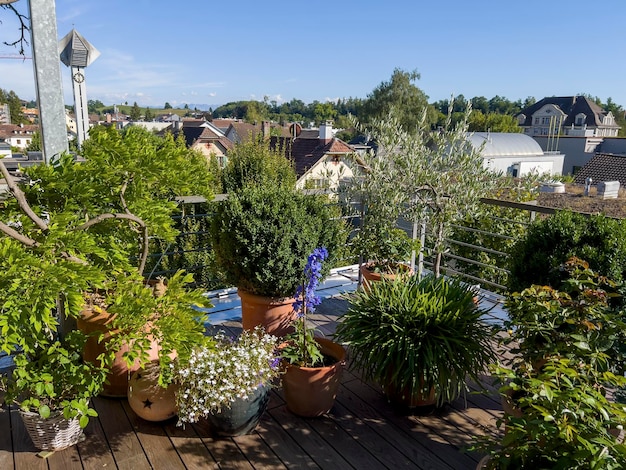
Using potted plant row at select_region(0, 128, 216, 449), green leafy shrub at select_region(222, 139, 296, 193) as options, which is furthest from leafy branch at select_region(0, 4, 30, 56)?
green leafy shrub at select_region(222, 139, 296, 193)

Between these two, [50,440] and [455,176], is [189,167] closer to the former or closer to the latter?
[50,440]

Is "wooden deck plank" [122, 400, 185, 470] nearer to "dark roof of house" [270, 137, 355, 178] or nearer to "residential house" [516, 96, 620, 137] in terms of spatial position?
"dark roof of house" [270, 137, 355, 178]

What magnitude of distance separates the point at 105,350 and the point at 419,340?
174cm

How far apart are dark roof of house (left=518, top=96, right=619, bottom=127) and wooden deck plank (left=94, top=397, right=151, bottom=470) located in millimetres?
65981

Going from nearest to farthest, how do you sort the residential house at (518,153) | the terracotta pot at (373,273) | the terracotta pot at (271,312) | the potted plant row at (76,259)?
1. the potted plant row at (76,259)
2. the terracotta pot at (271,312)
3. the terracotta pot at (373,273)
4. the residential house at (518,153)

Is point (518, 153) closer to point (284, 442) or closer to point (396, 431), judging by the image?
point (396, 431)

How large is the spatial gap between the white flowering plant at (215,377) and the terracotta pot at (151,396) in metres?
0.13

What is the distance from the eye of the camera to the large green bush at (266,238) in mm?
2934

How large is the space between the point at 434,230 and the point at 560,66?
27553mm

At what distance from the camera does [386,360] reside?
237 cm

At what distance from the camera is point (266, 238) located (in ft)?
9.66

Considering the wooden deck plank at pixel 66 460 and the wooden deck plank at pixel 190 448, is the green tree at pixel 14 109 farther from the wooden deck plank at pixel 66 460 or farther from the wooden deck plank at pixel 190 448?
the wooden deck plank at pixel 190 448

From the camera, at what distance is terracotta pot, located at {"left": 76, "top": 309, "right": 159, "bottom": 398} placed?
2443 mm

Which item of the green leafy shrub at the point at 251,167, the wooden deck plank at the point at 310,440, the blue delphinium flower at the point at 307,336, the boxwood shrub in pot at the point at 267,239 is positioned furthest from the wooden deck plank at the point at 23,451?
the green leafy shrub at the point at 251,167
